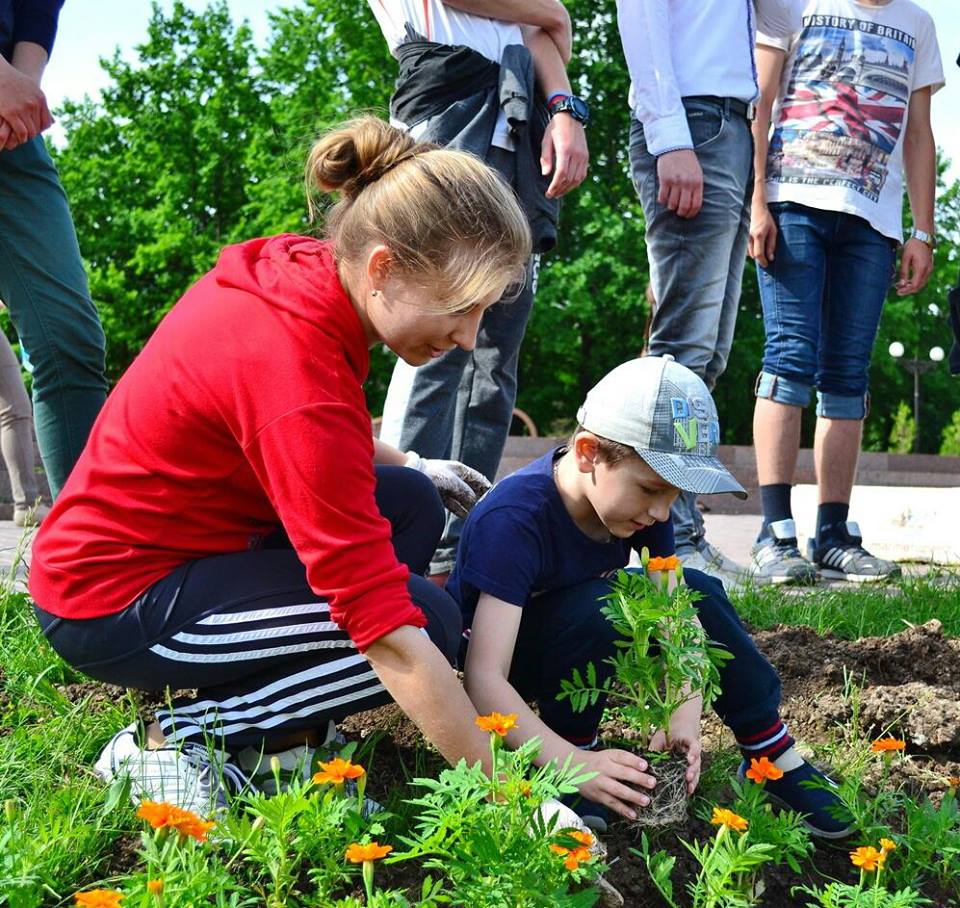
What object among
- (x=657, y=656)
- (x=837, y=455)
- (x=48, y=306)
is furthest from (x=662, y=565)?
(x=837, y=455)

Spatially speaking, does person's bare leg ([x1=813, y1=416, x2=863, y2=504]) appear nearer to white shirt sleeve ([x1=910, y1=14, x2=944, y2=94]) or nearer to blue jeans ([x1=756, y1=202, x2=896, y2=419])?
blue jeans ([x1=756, y1=202, x2=896, y2=419])

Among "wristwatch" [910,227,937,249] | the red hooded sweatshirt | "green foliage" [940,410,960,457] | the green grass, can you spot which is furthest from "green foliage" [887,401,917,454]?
the red hooded sweatshirt

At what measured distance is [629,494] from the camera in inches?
90.6

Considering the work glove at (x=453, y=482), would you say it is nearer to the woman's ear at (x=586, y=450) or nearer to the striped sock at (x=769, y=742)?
the woman's ear at (x=586, y=450)

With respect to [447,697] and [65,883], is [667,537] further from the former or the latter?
[65,883]

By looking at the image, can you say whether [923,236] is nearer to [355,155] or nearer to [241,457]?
[355,155]

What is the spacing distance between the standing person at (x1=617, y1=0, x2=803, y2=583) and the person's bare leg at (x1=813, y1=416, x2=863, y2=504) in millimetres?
753

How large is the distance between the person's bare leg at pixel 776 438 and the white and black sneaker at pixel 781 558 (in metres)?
0.20

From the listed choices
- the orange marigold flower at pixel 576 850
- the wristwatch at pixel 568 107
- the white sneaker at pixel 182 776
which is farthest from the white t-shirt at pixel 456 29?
the orange marigold flower at pixel 576 850

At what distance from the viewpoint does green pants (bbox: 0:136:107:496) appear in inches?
121

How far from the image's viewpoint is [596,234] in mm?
22750

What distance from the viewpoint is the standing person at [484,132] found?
349 cm

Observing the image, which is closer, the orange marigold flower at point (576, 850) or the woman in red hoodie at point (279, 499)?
the orange marigold flower at point (576, 850)

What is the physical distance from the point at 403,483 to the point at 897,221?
2961mm
